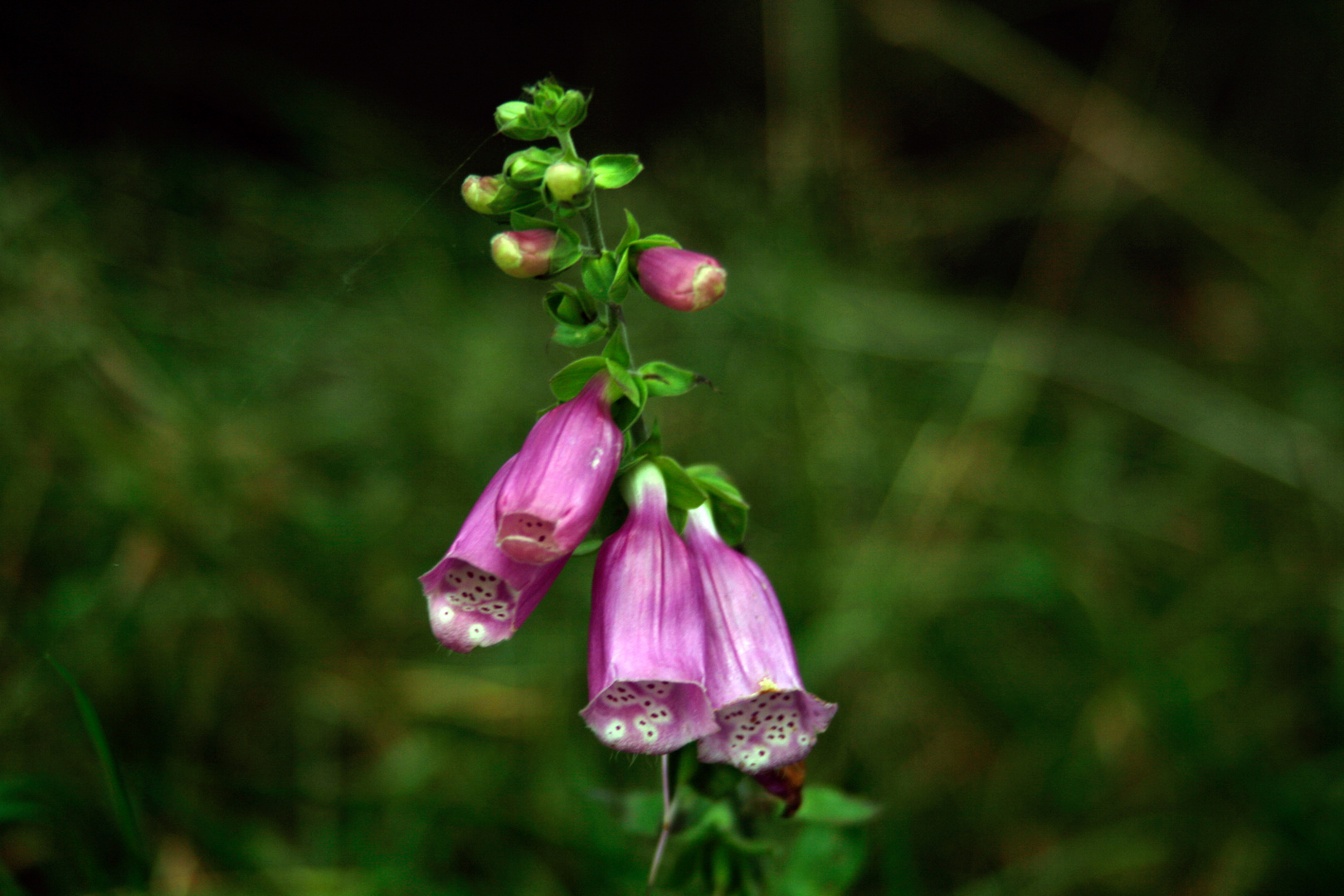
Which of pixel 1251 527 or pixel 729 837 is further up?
pixel 1251 527

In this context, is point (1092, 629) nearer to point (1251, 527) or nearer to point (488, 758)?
point (1251, 527)

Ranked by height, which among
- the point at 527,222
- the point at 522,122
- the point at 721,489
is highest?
the point at 522,122

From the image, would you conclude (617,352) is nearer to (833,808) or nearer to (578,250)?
(578,250)

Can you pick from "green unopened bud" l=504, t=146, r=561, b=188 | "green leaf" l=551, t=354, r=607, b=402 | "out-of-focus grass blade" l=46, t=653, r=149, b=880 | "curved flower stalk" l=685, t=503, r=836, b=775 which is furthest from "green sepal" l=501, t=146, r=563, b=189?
"out-of-focus grass blade" l=46, t=653, r=149, b=880

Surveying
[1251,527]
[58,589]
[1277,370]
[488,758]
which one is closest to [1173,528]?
[1251,527]

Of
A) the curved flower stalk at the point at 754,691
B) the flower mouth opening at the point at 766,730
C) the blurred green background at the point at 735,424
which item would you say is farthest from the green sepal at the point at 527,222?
the blurred green background at the point at 735,424

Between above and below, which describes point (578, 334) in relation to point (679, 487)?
above

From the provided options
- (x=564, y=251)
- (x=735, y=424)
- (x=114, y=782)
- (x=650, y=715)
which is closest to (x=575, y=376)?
(x=564, y=251)
